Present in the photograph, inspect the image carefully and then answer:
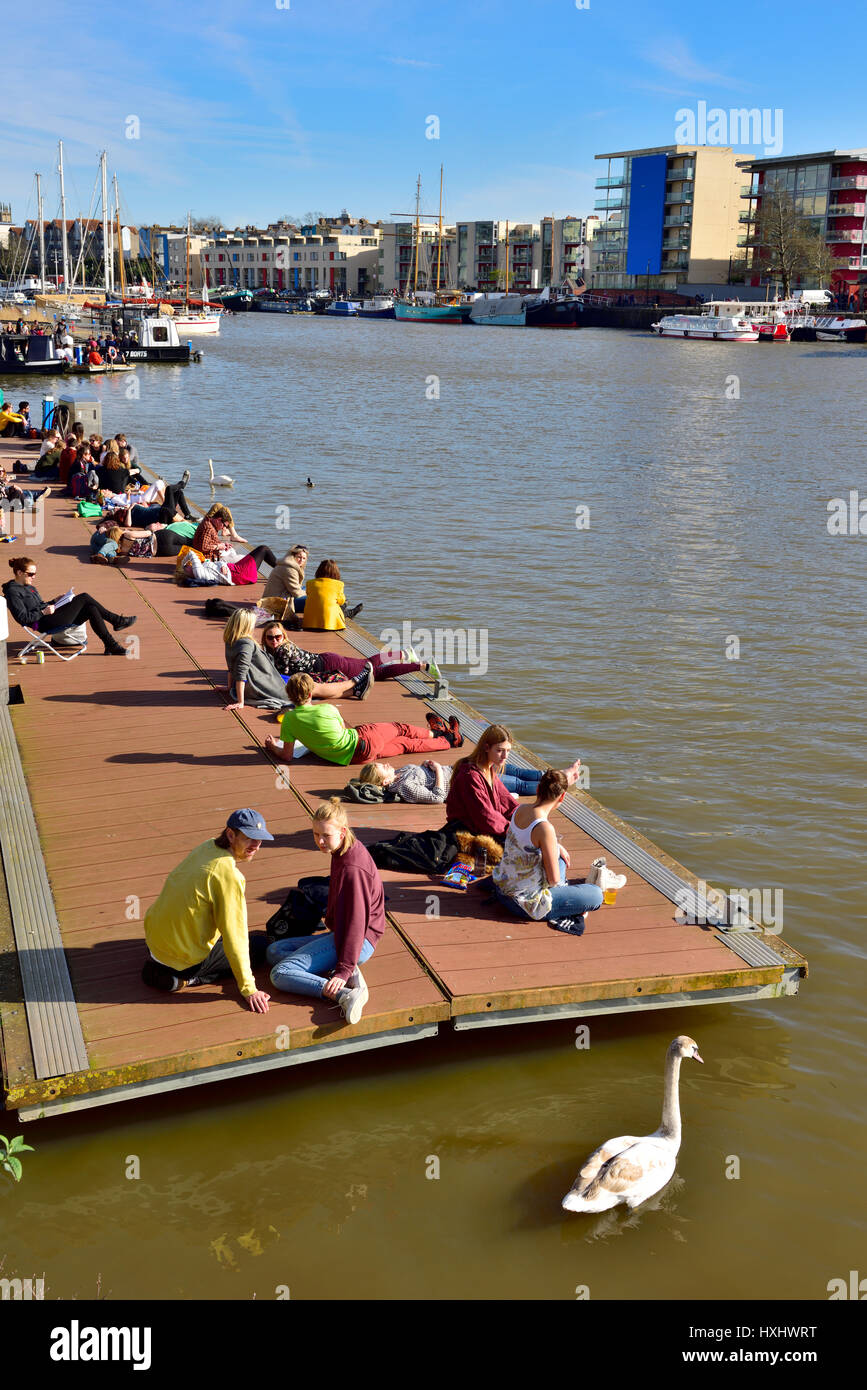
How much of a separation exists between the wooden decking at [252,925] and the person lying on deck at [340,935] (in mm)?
138

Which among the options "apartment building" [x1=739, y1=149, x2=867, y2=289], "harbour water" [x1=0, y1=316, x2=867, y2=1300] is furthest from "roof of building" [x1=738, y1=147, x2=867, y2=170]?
"harbour water" [x1=0, y1=316, x2=867, y2=1300]

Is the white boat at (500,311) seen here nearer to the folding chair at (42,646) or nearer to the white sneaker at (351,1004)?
the folding chair at (42,646)

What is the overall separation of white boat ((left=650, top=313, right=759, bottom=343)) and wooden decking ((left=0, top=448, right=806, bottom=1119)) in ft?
336

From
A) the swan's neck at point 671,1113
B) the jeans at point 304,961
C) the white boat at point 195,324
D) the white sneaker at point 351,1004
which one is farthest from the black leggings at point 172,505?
the white boat at point 195,324

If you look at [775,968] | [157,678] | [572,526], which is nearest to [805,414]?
[572,526]

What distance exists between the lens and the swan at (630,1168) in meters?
5.64

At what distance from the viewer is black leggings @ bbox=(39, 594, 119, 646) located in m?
12.8

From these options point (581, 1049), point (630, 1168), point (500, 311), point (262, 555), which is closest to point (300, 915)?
point (581, 1049)

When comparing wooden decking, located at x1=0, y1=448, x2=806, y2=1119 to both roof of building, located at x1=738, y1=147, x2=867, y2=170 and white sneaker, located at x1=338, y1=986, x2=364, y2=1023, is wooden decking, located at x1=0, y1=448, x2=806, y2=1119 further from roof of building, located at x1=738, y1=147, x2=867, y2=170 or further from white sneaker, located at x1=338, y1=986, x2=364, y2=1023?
roof of building, located at x1=738, y1=147, x2=867, y2=170

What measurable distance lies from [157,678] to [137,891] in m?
4.96

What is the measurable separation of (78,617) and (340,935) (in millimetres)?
7578

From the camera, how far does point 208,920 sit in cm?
635

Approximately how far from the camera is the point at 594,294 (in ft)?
468
